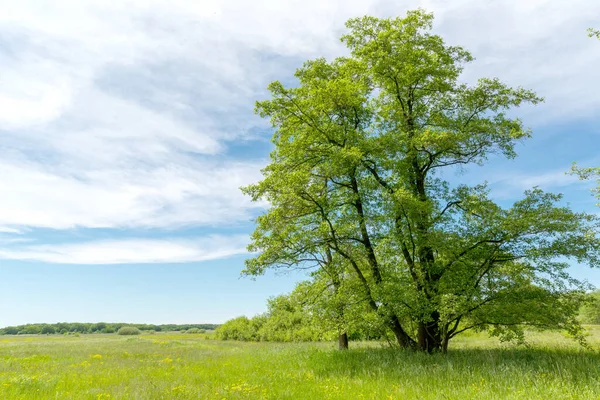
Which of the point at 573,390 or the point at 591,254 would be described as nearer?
the point at 573,390

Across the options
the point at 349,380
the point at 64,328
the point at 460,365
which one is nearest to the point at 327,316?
the point at 349,380

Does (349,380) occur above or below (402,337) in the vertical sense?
below

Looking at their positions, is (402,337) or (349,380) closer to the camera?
(349,380)

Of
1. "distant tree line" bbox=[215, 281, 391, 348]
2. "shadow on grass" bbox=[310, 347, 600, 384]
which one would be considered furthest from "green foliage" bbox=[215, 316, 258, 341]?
"shadow on grass" bbox=[310, 347, 600, 384]

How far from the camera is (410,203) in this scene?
46.8 feet

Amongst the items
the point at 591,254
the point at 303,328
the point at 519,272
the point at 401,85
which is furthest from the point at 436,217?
the point at 303,328

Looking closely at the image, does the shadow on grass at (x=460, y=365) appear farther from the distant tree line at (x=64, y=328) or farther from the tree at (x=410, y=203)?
the distant tree line at (x=64, y=328)

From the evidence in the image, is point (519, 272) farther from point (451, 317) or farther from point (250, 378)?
point (250, 378)

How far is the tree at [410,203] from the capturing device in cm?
1359

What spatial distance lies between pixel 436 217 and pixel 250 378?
10.2 meters

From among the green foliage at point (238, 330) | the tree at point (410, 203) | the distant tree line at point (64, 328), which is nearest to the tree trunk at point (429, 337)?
the tree at point (410, 203)

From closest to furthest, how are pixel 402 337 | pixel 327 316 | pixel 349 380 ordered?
pixel 349 380 < pixel 327 316 < pixel 402 337

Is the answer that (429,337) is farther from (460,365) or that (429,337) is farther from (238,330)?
(238,330)

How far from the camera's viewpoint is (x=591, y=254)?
13258mm
